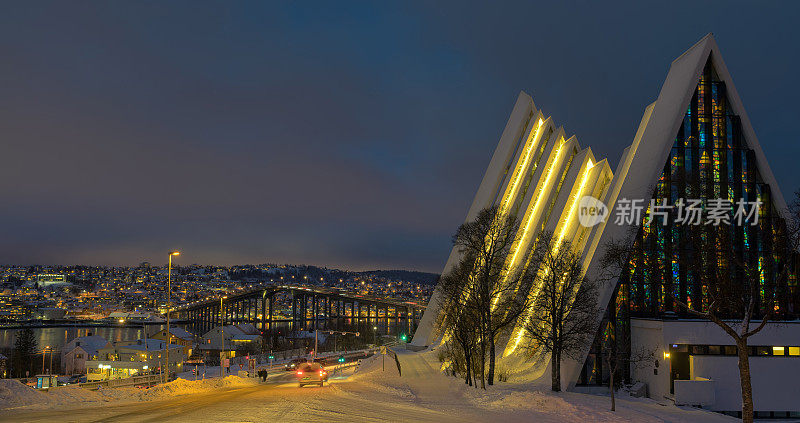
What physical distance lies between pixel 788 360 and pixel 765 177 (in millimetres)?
10385

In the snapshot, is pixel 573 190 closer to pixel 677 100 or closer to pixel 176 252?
pixel 677 100

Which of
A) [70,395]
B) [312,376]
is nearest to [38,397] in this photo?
[70,395]

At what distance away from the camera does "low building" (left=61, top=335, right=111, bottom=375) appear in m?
86.7

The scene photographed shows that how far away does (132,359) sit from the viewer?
85062 mm

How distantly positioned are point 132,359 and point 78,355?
382 inches

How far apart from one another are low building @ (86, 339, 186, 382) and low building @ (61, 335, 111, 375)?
3203mm

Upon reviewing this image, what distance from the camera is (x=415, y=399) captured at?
25906 mm

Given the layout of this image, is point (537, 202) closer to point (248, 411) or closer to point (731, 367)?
point (731, 367)

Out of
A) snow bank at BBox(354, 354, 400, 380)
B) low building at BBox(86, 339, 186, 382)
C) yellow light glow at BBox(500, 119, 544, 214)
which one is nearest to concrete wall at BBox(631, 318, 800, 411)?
snow bank at BBox(354, 354, 400, 380)

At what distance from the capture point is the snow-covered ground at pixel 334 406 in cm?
1753

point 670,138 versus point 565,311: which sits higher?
point 670,138

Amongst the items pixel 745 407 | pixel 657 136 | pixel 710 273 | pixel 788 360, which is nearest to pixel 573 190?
pixel 657 136

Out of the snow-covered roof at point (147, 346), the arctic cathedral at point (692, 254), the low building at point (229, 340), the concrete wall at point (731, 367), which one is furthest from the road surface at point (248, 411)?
the low building at point (229, 340)

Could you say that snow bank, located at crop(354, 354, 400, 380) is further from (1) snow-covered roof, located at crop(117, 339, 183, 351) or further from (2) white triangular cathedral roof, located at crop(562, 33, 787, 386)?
(1) snow-covered roof, located at crop(117, 339, 183, 351)
